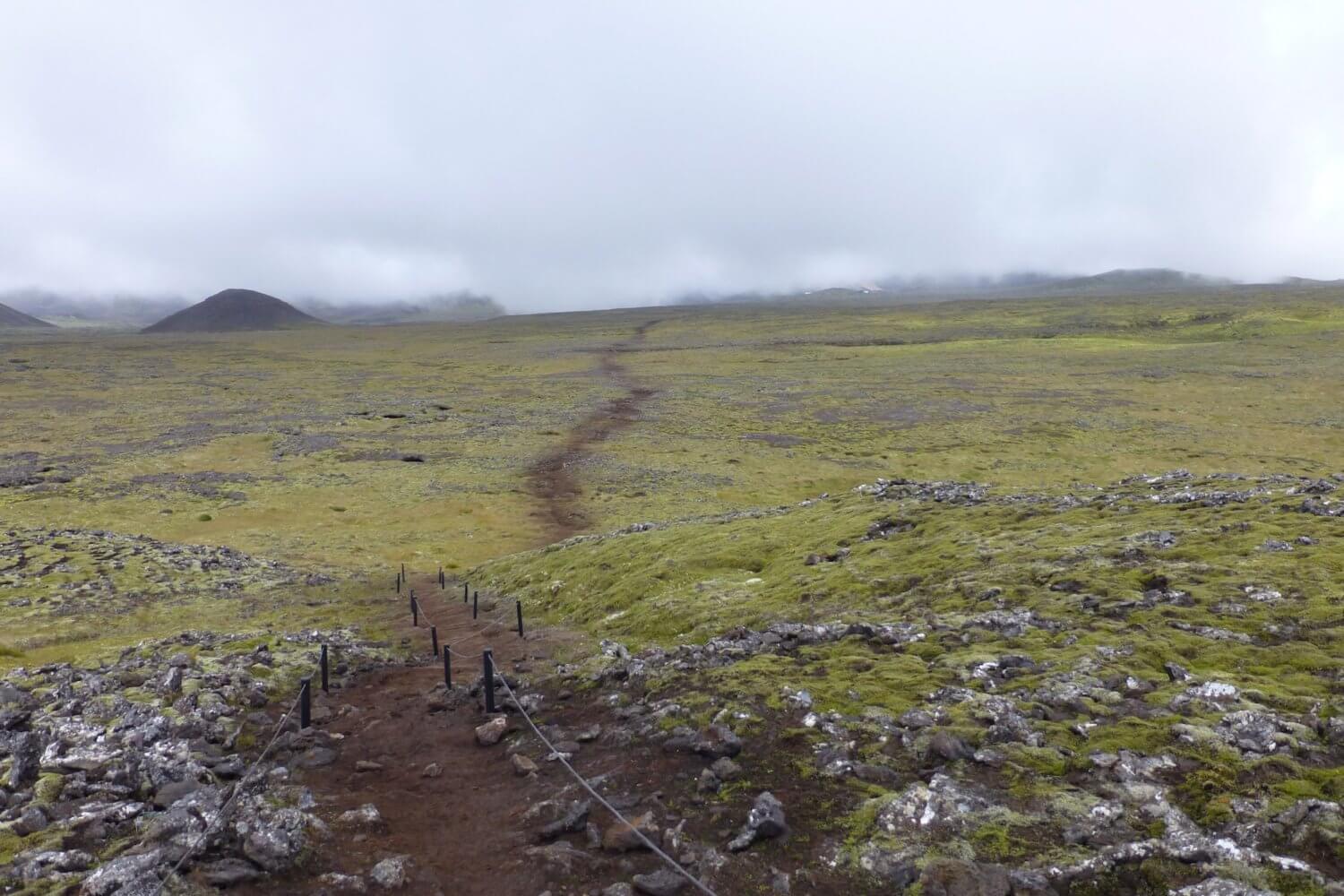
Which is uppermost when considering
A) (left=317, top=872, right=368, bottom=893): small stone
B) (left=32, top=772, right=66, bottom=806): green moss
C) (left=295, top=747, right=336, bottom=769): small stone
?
(left=32, top=772, right=66, bottom=806): green moss

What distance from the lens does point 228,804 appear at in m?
11.3

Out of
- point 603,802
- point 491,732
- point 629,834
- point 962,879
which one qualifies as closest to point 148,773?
point 491,732

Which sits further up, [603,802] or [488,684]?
[603,802]

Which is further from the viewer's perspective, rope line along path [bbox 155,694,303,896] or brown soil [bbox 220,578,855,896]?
brown soil [bbox 220,578,855,896]

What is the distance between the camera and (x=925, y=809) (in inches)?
371

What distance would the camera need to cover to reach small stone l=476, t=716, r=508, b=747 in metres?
14.4

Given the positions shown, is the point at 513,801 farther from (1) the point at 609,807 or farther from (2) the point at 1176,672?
(2) the point at 1176,672

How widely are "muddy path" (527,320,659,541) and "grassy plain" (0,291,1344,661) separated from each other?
117cm

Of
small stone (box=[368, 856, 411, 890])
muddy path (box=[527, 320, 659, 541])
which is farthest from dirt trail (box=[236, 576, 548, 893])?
muddy path (box=[527, 320, 659, 541])

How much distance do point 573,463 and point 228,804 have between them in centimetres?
5615

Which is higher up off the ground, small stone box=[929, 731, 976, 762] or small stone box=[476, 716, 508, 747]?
small stone box=[929, 731, 976, 762]

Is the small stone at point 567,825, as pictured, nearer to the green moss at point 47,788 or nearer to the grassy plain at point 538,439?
the green moss at point 47,788

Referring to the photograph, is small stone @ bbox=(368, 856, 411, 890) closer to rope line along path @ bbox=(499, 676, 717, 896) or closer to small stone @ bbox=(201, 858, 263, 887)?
small stone @ bbox=(201, 858, 263, 887)

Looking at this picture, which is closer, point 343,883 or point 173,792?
point 343,883
